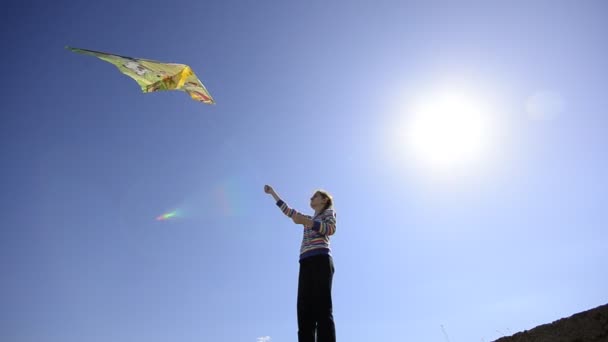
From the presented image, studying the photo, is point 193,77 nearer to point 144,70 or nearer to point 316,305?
point 144,70

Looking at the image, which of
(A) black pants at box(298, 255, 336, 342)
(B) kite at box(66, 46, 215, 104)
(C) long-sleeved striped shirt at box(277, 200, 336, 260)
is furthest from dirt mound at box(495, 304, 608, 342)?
(B) kite at box(66, 46, 215, 104)

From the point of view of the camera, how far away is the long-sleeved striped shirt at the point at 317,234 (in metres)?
3.84

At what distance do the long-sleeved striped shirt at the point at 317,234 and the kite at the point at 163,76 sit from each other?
10.7 feet

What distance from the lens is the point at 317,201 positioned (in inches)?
175

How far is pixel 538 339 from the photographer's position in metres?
3.38

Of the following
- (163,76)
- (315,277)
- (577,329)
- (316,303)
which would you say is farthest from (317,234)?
(163,76)

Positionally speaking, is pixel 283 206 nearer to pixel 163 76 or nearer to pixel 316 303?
pixel 316 303

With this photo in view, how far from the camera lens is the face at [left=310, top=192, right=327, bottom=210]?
4.41m

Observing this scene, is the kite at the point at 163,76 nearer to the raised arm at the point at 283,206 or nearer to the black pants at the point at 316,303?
the raised arm at the point at 283,206

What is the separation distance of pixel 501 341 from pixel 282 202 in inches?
121

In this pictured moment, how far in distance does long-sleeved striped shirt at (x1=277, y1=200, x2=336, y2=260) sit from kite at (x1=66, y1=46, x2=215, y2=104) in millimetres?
3271

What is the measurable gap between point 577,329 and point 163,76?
6.56 meters

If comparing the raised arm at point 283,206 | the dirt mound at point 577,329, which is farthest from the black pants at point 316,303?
the dirt mound at point 577,329

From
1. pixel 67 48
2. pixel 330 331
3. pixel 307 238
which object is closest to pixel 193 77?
pixel 67 48
